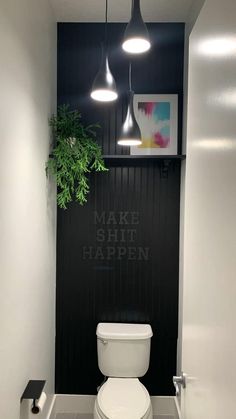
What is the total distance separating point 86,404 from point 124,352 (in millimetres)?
593

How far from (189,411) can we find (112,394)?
108 centimetres

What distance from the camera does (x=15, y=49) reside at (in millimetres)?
1544

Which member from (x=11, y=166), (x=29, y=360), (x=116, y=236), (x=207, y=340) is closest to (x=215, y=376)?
(x=207, y=340)

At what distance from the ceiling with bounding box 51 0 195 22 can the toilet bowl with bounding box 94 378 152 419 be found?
99.8 inches

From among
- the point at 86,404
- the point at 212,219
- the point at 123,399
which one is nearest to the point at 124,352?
the point at 123,399

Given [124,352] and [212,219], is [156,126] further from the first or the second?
[212,219]

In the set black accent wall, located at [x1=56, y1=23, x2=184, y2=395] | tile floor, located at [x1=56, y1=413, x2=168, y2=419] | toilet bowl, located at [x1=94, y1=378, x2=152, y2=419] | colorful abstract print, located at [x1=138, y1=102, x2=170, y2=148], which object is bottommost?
tile floor, located at [x1=56, y1=413, x2=168, y2=419]

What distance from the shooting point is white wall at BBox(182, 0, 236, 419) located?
780 mm

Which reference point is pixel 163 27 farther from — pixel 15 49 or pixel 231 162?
pixel 231 162

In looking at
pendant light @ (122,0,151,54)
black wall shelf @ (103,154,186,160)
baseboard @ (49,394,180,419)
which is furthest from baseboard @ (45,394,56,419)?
pendant light @ (122,0,151,54)

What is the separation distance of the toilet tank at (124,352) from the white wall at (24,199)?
1.32 ft

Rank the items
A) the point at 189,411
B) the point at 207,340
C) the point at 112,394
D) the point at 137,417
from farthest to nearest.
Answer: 1. the point at 112,394
2. the point at 137,417
3. the point at 189,411
4. the point at 207,340

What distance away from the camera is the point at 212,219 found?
933 millimetres

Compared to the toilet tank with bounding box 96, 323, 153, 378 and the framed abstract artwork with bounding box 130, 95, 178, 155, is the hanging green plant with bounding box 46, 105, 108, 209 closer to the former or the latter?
the framed abstract artwork with bounding box 130, 95, 178, 155
